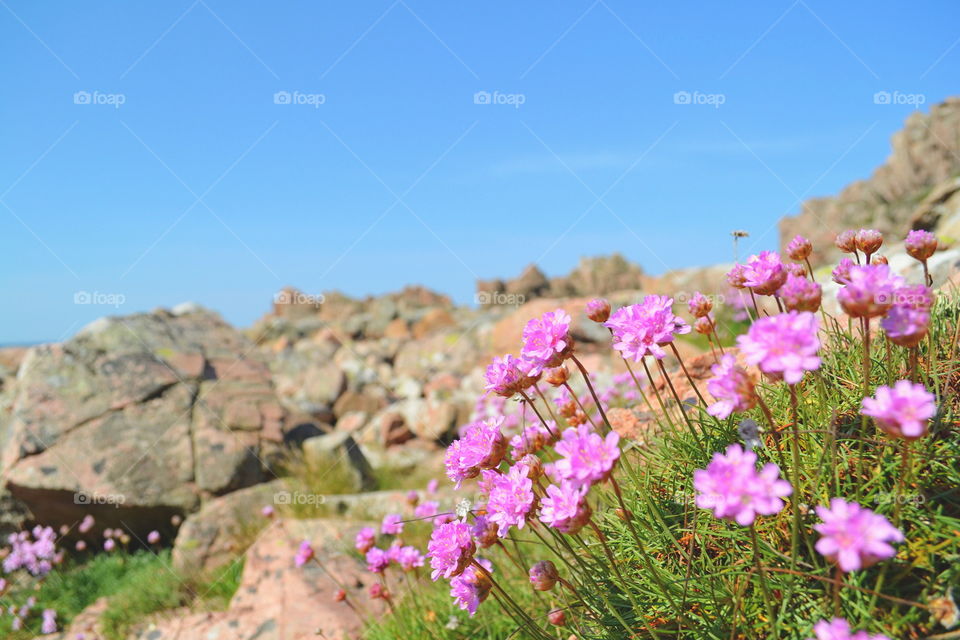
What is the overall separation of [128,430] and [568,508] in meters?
8.17

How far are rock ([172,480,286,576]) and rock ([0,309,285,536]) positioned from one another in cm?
43

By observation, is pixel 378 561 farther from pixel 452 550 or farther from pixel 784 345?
pixel 784 345

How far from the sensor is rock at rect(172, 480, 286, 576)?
7.02 m

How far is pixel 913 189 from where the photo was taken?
5594 cm

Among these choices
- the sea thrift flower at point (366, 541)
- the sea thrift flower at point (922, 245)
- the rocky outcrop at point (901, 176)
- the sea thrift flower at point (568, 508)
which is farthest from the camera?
the rocky outcrop at point (901, 176)

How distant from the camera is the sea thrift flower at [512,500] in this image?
1.90 meters

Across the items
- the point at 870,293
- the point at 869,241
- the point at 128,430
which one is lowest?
the point at 870,293

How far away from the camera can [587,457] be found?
1.64 metres

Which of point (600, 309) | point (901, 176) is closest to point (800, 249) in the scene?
point (600, 309)

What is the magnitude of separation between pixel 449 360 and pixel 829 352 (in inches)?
633

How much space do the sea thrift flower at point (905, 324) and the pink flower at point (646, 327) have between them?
0.55 m

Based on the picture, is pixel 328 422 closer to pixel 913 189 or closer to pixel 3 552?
pixel 3 552

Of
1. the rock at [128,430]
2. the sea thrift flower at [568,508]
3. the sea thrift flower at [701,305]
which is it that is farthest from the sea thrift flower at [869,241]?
the rock at [128,430]

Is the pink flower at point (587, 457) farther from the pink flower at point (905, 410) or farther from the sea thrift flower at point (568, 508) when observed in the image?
the pink flower at point (905, 410)
